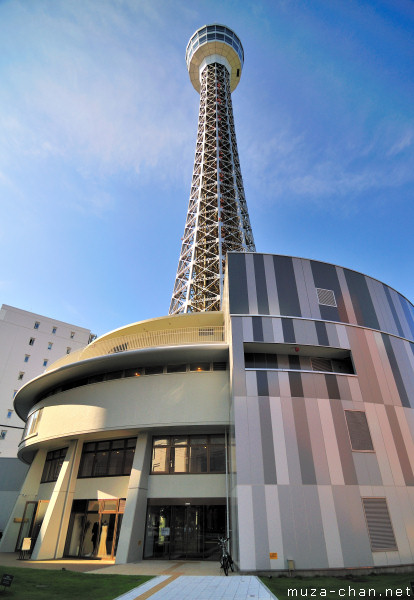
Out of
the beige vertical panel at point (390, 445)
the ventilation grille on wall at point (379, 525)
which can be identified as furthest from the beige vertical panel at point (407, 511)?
the ventilation grille on wall at point (379, 525)

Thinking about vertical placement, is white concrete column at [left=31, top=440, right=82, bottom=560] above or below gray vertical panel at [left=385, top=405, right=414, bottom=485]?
below

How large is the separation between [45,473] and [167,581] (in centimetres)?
1476

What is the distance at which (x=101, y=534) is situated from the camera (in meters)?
16.2

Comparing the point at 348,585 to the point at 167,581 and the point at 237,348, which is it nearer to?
the point at 167,581

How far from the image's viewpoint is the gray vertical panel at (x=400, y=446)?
508 inches

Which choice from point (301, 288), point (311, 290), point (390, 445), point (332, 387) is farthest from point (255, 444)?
point (311, 290)

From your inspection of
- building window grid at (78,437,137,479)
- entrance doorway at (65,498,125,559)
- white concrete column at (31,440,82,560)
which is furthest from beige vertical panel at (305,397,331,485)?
white concrete column at (31,440,82,560)

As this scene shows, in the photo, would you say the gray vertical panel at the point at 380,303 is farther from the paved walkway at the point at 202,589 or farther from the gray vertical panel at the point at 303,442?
the paved walkway at the point at 202,589

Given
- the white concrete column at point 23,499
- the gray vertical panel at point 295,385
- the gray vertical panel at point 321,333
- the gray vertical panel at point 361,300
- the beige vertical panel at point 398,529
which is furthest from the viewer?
the white concrete column at point 23,499

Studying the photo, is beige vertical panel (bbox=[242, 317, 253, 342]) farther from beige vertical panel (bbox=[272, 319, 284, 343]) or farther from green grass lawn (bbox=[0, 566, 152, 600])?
green grass lawn (bbox=[0, 566, 152, 600])

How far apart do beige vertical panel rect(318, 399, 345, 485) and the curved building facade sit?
0.04 m

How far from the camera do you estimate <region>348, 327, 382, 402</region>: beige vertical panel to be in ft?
46.3

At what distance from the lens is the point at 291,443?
12.4m

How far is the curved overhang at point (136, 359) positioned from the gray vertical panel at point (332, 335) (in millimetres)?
4652
